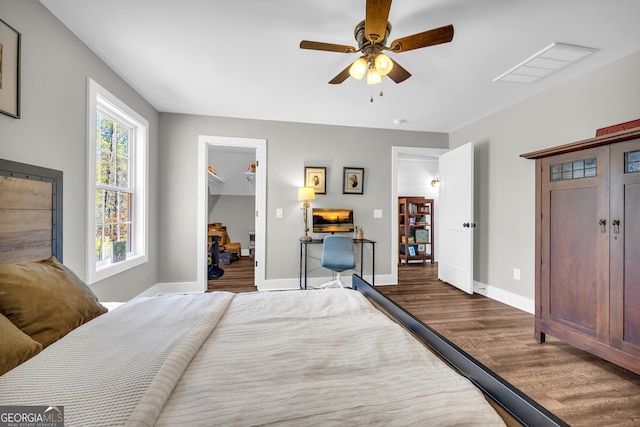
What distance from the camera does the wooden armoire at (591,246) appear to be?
1757 millimetres

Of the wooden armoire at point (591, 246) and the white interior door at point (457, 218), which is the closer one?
the wooden armoire at point (591, 246)

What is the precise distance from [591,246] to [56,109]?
388cm

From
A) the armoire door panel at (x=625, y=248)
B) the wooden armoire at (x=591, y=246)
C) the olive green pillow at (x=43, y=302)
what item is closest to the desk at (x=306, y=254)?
the wooden armoire at (x=591, y=246)

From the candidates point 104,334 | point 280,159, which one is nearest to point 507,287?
point 280,159

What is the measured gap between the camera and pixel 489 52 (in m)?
2.17

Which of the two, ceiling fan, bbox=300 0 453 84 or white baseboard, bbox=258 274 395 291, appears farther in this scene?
white baseboard, bbox=258 274 395 291

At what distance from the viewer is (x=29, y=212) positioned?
1.60 metres

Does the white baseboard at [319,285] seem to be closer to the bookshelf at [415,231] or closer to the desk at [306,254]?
the desk at [306,254]

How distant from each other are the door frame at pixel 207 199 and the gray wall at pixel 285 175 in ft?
0.22

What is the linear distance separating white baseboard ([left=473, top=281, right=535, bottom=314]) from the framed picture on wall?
8.28 ft

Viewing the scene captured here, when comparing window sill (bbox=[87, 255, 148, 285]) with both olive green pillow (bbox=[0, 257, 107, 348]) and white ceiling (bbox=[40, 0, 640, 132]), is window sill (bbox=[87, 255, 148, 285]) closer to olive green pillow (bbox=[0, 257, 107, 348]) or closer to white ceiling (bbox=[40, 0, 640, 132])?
olive green pillow (bbox=[0, 257, 107, 348])

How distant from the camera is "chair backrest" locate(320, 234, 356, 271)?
355 cm

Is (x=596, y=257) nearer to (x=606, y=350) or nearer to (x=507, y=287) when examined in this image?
(x=606, y=350)


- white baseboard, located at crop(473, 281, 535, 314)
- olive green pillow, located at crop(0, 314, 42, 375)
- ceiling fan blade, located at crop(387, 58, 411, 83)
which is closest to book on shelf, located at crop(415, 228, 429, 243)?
white baseboard, located at crop(473, 281, 535, 314)
